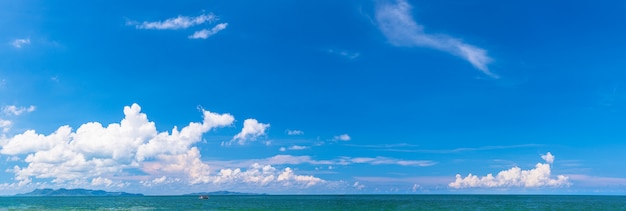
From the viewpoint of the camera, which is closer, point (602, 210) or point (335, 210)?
point (335, 210)

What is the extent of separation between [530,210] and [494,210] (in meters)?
9.24

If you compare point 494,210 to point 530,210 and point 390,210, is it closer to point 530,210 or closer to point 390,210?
point 530,210

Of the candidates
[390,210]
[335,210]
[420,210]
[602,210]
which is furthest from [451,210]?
[602,210]

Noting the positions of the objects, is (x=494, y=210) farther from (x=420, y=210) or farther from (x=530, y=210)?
(x=420, y=210)

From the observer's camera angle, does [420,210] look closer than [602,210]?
Yes

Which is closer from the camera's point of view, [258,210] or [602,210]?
[258,210]

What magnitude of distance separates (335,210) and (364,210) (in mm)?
7325

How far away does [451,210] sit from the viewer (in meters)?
110

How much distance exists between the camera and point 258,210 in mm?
104812

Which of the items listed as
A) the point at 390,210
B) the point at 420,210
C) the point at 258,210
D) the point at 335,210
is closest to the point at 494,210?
the point at 420,210

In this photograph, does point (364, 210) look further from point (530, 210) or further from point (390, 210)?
point (530, 210)

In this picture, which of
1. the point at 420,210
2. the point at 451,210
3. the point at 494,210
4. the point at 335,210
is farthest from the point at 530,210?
the point at 335,210

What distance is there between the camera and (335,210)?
107 meters

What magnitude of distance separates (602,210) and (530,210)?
22.2m
